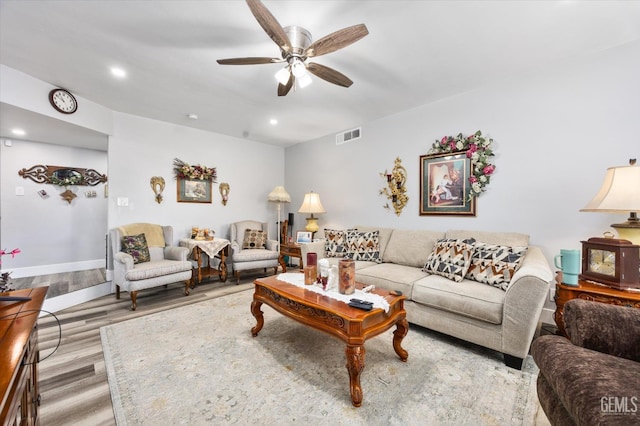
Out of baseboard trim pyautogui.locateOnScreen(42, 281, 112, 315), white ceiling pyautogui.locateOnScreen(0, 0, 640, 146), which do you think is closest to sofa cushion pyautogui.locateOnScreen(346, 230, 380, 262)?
white ceiling pyautogui.locateOnScreen(0, 0, 640, 146)

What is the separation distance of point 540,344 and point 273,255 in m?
3.69

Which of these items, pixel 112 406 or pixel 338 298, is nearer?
pixel 112 406

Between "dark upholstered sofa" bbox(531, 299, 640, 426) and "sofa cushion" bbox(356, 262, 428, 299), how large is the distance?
4.19 ft

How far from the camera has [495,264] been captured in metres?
2.36

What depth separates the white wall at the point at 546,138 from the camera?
7.51 feet

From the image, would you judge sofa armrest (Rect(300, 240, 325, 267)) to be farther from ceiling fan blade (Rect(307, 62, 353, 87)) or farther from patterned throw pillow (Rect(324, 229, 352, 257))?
ceiling fan blade (Rect(307, 62, 353, 87))

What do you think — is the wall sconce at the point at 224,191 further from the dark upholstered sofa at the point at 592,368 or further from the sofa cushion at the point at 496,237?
the dark upholstered sofa at the point at 592,368

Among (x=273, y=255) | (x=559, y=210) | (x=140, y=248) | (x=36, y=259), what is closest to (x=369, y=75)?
(x=559, y=210)

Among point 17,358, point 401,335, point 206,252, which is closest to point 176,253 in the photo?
point 206,252

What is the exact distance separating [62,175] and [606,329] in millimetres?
6857

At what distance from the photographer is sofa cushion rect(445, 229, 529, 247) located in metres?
2.60

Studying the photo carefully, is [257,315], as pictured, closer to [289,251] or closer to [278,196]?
[289,251]

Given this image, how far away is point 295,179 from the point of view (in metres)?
5.54

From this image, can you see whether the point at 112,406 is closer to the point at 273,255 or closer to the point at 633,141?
the point at 273,255
